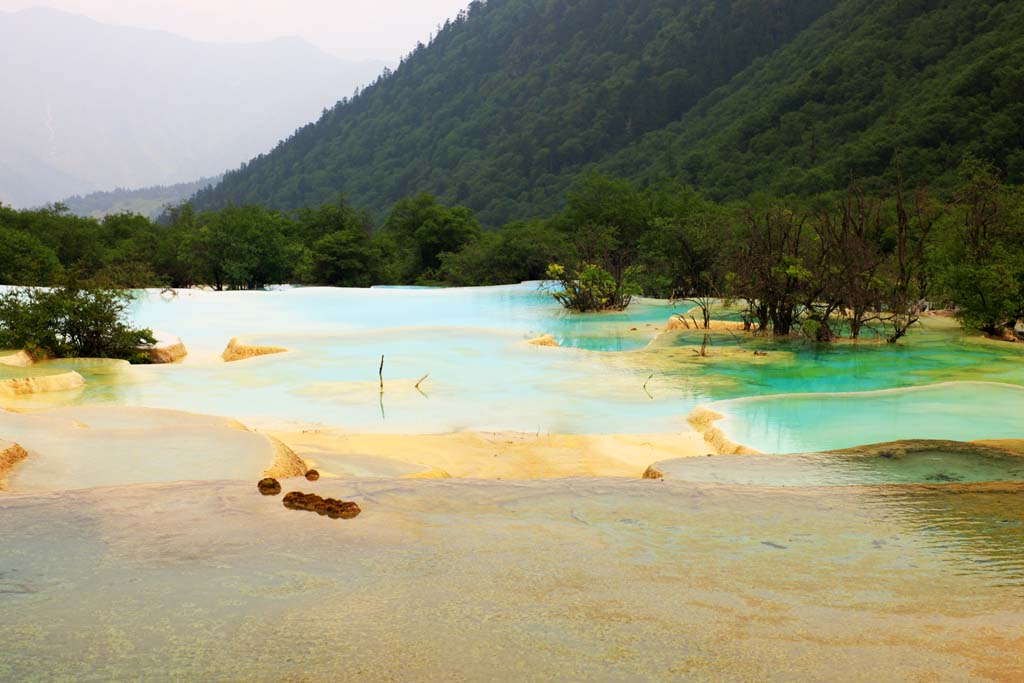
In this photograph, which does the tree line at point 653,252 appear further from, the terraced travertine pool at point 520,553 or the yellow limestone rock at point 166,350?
the terraced travertine pool at point 520,553

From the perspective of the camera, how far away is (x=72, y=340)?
35.9 ft

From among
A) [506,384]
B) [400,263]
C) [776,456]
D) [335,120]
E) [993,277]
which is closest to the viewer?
[776,456]

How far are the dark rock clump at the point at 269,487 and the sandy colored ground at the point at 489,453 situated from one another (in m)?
0.97

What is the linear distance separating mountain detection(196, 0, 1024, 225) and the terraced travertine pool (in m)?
27.9

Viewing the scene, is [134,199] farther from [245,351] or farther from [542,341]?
[542,341]

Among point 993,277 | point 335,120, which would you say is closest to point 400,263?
point 993,277

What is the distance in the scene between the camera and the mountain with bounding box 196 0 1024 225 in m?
37.1

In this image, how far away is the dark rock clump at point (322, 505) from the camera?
372cm

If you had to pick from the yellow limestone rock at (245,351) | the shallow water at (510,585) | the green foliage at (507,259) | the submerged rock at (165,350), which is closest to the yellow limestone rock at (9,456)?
the shallow water at (510,585)

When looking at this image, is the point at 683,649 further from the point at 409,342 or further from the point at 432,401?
the point at 409,342

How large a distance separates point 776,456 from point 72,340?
9.11 m

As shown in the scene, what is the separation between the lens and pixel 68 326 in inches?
424

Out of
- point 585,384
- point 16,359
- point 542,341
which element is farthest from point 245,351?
point 585,384

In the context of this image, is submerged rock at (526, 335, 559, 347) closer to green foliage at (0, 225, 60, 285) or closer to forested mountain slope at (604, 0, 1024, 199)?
green foliage at (0, 225, 60, 285)
